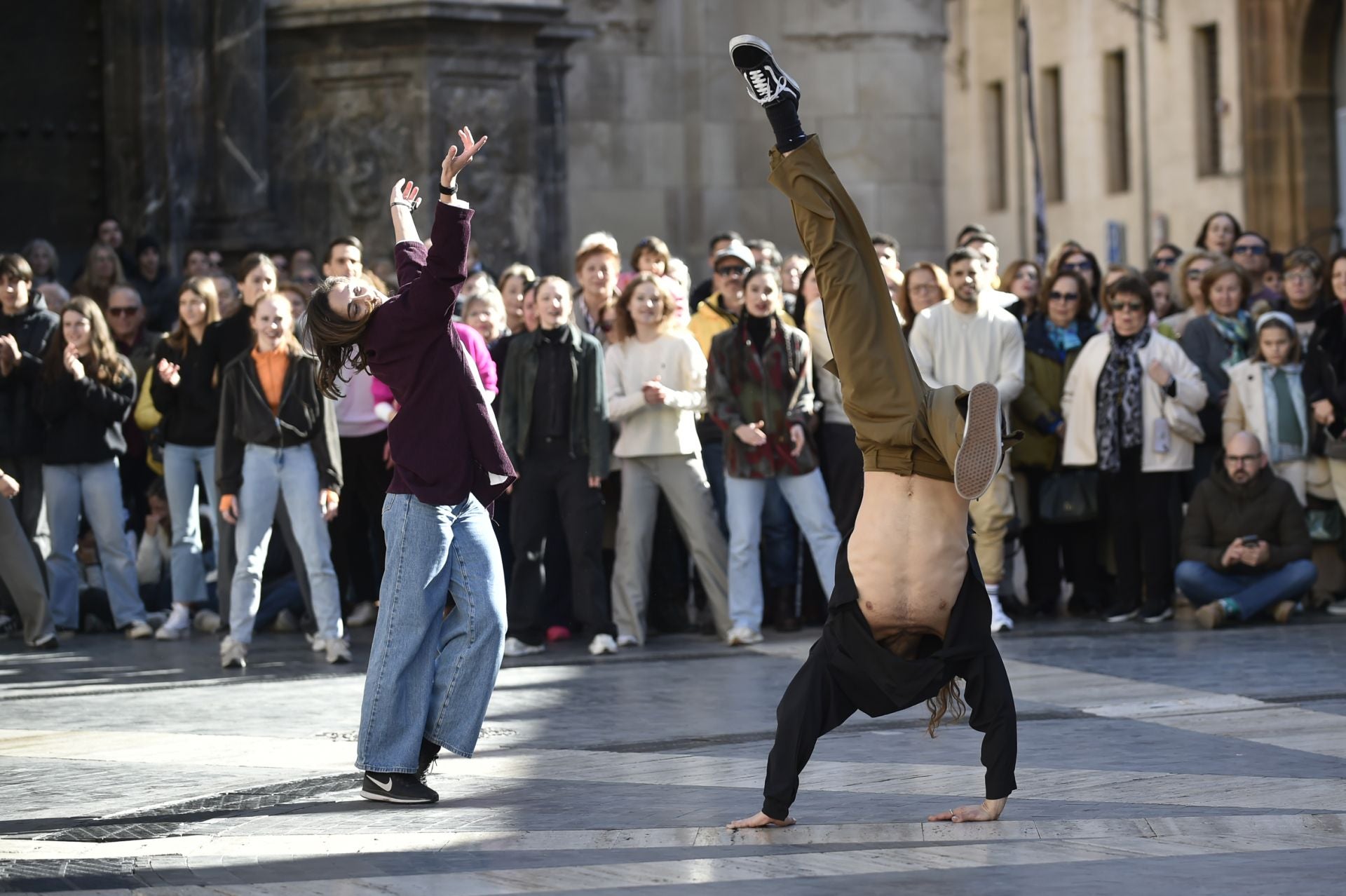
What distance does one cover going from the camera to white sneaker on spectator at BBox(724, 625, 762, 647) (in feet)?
41.4

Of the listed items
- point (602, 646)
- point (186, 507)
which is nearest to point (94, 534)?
point (186, 507)

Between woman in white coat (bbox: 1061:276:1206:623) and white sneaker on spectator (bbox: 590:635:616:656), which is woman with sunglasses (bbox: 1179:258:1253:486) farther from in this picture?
white sneaker on spectator (bbox: 590:635:616:656)

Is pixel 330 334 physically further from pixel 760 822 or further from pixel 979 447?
pixel 979 447

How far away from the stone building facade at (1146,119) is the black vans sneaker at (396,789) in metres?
24.2

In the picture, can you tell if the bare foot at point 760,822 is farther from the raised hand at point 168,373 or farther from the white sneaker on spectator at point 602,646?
the raised hand at point 168,373

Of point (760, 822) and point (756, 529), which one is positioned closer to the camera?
point (760, 822)

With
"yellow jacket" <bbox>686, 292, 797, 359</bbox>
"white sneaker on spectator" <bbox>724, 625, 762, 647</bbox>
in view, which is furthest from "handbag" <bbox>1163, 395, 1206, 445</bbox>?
"white sneaker on spectator" <bbox>724, 625, 762, 647</bbox>

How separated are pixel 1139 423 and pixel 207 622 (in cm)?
540

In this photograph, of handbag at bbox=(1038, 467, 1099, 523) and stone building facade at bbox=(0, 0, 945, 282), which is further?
stone building facade at bbox=(0, 0, 945, 282)

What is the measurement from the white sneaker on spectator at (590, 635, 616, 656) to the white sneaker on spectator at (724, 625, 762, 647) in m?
0.62

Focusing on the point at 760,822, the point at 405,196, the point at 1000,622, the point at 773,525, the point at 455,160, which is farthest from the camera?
the point at 773,525

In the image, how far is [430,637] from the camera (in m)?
8.22

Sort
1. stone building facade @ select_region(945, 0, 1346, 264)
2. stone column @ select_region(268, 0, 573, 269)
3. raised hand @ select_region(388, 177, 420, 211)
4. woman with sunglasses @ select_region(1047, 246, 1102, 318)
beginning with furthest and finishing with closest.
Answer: stone building facade @ select_region(945, 0, 1346, 264)
stone column @ select_region(268, 0, 573, 269)
woman with sunglasses @ select_region(1047, 246, 1102, 318)
raised hand @ select_region(388, 177, 420, 211)

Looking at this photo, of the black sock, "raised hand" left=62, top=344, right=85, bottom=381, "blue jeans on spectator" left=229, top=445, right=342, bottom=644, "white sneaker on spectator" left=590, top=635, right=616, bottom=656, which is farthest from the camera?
"raised hand" left=62, top=344, right=85, bottom=381
